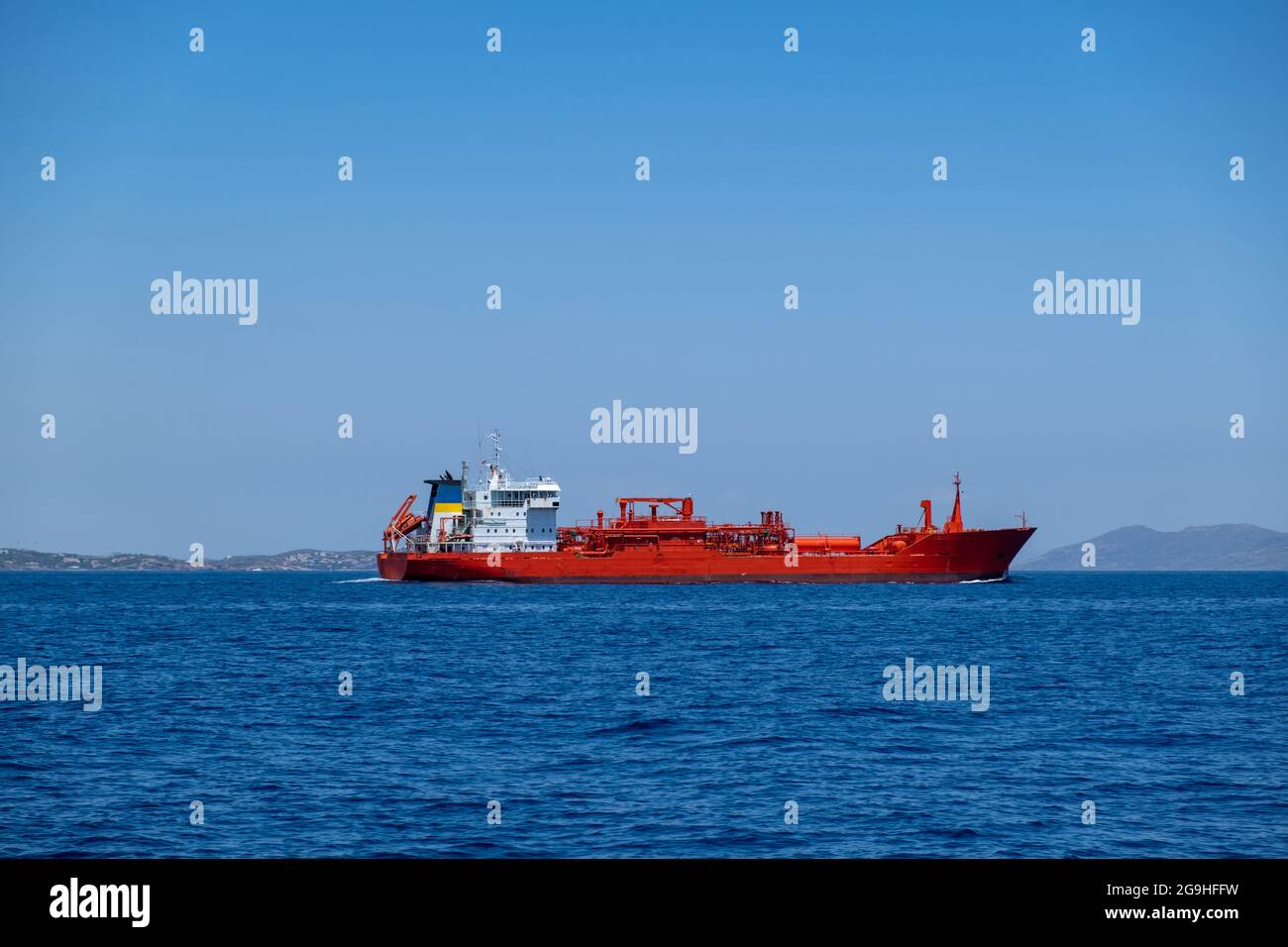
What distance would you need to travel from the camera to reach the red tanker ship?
97438 millimetres

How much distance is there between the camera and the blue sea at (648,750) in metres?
17.1

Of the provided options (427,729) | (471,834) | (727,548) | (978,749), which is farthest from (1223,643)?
(727,548)

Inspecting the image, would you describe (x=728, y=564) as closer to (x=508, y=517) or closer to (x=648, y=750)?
(x=508, y=517)

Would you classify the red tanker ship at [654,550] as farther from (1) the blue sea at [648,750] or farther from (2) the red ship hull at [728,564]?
(1) the blue sea at [648,750]

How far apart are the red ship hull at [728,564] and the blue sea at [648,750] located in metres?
44.9

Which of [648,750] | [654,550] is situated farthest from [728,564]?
[648,750]

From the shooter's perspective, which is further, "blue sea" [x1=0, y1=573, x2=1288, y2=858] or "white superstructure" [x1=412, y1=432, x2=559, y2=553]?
"white superstructure" [x1=412, y1=432, x2=559, y2=553]

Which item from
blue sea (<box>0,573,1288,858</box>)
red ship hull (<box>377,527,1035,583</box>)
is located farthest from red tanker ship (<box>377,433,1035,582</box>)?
blue sea (<box>0,573,1288,858</box>)

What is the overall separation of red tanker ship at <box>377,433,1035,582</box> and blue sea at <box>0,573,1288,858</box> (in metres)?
45.1

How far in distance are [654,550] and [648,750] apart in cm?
7398

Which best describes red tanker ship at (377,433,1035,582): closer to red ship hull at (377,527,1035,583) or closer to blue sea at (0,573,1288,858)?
red ship hull at (377,527,1035,583)

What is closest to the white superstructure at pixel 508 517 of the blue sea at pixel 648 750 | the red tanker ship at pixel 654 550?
the red tanker ship at pixel 654 550

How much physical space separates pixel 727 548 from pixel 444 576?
24862 mm
